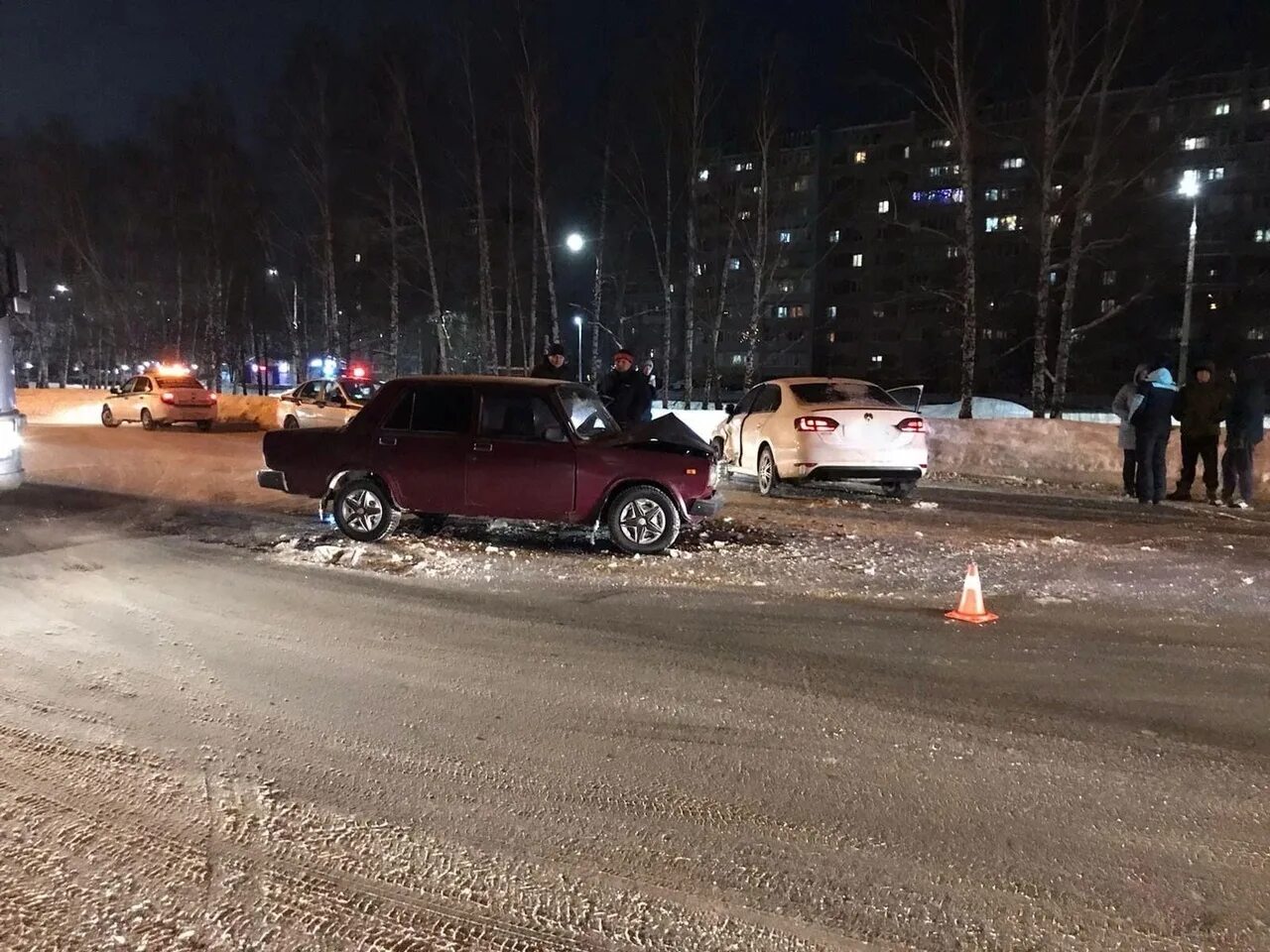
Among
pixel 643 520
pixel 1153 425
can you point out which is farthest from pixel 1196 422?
pixel 643 520

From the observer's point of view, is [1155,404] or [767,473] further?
[767,473]

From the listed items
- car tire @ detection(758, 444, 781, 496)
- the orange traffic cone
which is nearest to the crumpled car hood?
the orange traffic cone

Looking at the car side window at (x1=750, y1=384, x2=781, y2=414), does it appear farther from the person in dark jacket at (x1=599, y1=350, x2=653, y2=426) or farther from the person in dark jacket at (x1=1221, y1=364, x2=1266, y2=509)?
the person in dark jacket at (x1=1221, y1=364, x2=1266, y2=509)

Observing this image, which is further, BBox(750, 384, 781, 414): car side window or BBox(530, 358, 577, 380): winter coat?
BBox(750, 384, 781, 414): car side window

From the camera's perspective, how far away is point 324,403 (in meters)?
21.9

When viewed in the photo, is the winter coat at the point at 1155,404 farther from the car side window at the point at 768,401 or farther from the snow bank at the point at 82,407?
the snow bank at the point at 82,407

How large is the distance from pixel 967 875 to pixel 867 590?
429 centimetres

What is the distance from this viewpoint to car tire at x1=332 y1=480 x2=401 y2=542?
9305 mm

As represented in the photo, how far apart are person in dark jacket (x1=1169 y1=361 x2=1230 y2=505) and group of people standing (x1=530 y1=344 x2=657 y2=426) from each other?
285 inches

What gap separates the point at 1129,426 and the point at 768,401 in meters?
5.08

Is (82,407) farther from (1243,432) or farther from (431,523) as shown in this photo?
(1243,432)

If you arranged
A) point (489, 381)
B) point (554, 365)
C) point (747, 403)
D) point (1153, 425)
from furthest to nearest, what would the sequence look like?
point (747, 403)
point (554, 365)
point (1153, 425)
point (489, 381)

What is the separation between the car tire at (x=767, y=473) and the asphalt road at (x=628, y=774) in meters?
5.49

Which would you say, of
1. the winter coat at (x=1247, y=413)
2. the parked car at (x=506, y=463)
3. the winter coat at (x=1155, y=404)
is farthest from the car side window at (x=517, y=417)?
the winter coat at (x=1247, y=413)
